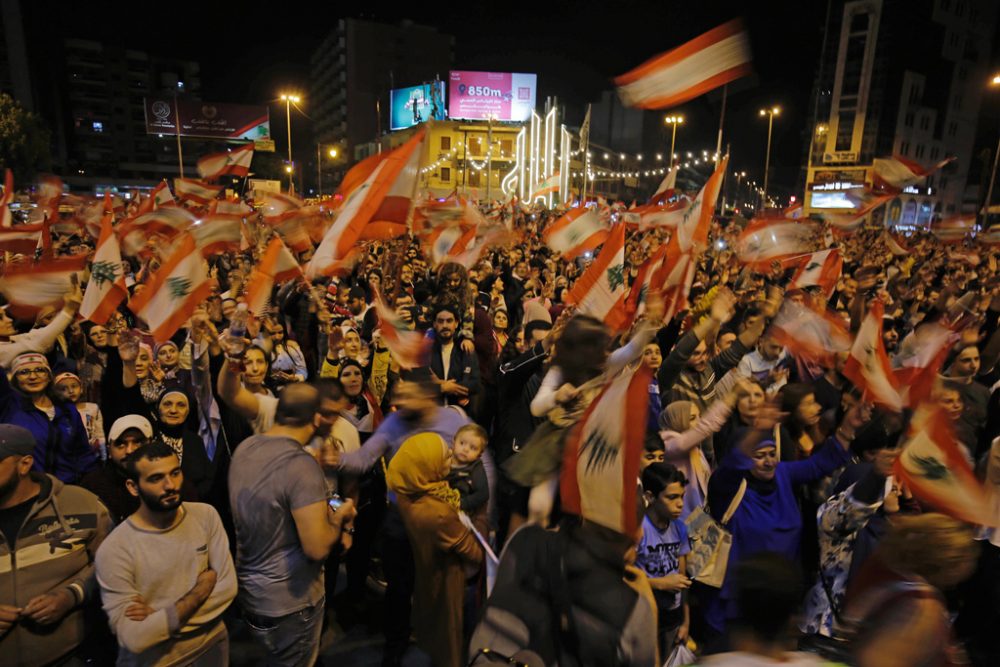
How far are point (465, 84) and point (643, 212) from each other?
64160 mm

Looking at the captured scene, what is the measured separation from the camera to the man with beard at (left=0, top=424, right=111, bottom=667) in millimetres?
2674

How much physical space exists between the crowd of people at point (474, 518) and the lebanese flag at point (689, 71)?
1591 millimetres

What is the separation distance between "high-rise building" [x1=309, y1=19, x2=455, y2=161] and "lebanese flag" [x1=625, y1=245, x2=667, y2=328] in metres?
86.4

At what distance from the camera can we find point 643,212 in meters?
11.8

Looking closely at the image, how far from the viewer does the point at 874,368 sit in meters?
3.92

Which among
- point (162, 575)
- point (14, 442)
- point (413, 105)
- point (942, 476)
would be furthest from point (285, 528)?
point (413, 105)

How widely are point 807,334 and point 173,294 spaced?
17.2 ft

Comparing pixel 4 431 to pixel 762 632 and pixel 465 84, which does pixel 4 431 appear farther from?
pixel 465 84

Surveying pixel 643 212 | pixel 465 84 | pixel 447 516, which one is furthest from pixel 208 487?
pixel 465 84

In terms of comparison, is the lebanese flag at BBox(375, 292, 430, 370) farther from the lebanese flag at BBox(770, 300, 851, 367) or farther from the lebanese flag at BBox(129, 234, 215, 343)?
the lebanese flag at BBox(770, 300, 851, 367)

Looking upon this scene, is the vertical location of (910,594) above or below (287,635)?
above

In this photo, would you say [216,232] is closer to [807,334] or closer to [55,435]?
[55,435]

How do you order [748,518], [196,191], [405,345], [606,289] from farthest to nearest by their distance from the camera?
[196,191] < [606,289] < [405,345] < [748,518]

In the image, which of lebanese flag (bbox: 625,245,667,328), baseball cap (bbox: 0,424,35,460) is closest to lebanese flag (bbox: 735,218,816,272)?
lebanese flag (bbox: 625,245,667,328)
